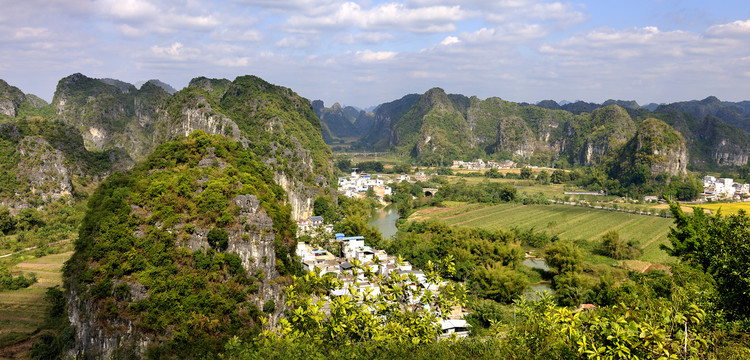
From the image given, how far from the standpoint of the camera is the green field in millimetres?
40312

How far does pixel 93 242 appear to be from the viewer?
1747 centimetres

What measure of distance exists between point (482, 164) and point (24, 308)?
99404 mm

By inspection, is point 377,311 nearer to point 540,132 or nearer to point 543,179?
point 543,179

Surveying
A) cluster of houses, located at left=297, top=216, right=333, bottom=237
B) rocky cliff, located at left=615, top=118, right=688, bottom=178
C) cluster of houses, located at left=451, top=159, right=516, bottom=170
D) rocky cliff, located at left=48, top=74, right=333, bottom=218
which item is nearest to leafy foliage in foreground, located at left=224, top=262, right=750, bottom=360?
cluster of houses, located at left=297, top=216, right=333, bottom=237

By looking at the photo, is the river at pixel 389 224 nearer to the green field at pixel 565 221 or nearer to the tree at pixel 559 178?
the green field at pixel 565 221

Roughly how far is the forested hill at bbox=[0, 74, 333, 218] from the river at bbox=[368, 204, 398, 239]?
794 cm

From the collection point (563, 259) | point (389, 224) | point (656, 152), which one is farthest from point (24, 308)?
point (656, 152)

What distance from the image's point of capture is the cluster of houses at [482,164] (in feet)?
346

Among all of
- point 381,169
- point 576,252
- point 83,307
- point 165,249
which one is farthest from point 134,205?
point 381,169

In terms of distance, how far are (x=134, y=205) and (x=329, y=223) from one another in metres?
27.6

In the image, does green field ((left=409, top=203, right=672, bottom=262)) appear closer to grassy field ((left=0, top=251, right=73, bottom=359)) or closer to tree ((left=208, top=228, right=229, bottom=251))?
tree ((left=208, top=228, right=229, bottom=251))

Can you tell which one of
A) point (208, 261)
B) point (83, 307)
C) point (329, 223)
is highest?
point (208, 261)

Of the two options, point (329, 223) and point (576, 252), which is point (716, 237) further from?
point (329, 223)

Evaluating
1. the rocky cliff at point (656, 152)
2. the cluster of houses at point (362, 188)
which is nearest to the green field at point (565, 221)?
the cluster of houses at point (362, 188)
